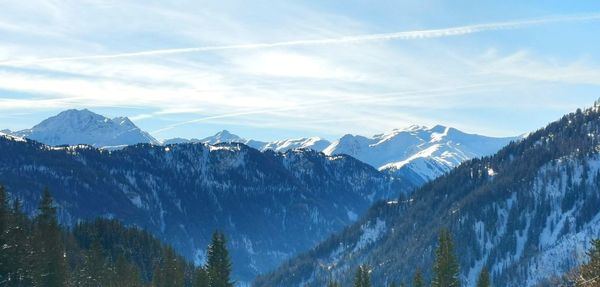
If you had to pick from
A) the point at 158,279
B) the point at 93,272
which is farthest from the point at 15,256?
the point at 158,279

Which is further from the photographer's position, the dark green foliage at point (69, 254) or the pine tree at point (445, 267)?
the pine tree at point (445, 267)

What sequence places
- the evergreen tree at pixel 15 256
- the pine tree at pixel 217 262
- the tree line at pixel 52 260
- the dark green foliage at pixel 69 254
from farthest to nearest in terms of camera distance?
the pine tree at pixel 217 262
the dark green foliage at pixel 69 254
the tree line at pixel 52 260
the evergreen tree at pixel 15 256

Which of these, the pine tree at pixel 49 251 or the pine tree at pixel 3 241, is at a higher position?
the pine tree at pixel 3 241

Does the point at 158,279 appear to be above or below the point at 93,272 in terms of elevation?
below

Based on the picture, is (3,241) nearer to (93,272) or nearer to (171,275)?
(93,272)

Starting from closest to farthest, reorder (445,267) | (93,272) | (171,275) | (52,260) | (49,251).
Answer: (49,251)
(52,260)
(445,267)
(93,272)
(171,275)

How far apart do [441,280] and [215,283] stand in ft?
76.1

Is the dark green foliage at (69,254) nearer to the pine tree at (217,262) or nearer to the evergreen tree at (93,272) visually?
the evergreen tree at (93,272)

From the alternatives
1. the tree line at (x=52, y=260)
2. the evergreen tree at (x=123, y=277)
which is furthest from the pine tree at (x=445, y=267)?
the evergreen tree at (x=123, y=277)

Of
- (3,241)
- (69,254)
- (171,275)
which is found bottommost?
(69,254)

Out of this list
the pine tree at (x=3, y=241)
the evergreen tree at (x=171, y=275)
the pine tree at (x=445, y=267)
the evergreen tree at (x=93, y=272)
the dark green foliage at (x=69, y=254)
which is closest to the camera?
the pine tree at (x=3, y=241)

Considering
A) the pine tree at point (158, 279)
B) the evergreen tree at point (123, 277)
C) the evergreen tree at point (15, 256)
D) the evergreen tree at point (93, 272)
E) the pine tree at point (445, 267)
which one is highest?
the evergreen tree at point (15, 256)

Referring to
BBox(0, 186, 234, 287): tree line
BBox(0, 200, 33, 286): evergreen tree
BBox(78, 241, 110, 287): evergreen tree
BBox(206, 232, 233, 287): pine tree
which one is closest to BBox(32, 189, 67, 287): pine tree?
BBox(0, 186, 234, 287): tree line

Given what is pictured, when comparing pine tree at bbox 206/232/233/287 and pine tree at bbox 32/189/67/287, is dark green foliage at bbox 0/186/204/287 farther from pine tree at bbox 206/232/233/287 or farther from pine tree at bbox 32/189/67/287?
pine tree at bbox 206/232/233/287
